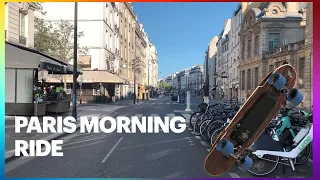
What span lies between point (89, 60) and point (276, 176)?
1284 inches

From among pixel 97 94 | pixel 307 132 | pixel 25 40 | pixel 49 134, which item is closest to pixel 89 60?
pixel 97 94

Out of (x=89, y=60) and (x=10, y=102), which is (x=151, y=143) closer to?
(x=10, y=102)

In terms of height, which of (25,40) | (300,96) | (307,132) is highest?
(25,40)

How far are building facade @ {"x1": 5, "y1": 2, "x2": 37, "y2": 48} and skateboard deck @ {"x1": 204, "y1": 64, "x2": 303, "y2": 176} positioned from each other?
14.7 metres

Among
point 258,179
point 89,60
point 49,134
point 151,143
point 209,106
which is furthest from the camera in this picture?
point 89,60

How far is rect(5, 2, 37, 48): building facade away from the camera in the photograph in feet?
54.5

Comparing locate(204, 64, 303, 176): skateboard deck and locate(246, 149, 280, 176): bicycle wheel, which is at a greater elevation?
locate(204, 64, 303, 176): skateboard deck

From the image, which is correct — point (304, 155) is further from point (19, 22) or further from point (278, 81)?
point (19, 22)

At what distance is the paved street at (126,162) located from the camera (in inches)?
225

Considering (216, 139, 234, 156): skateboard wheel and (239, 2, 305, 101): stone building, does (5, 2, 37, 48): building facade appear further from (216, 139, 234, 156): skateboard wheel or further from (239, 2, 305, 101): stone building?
(216, 139, 234, 156): skateboard wheel

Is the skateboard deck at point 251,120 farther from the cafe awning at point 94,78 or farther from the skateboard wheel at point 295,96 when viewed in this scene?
the cafe awning at point 94,78

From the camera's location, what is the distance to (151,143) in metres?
9.05

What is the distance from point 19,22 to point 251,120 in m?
17.8

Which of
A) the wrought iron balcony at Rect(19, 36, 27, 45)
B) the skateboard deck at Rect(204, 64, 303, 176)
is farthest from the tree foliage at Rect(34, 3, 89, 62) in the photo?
the skateboard deck at Rect(204, 64, 303, 176)
